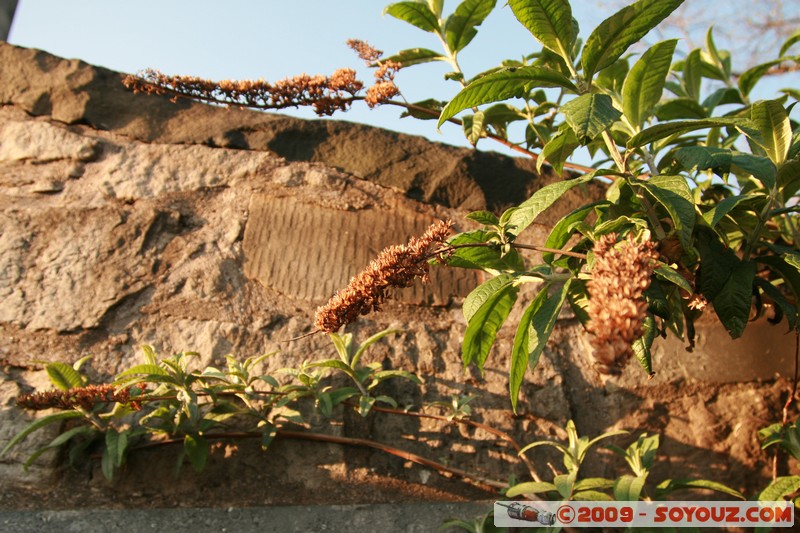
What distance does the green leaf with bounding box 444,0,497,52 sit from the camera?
1877 millimetres

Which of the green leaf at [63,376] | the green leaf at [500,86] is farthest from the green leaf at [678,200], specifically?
the green leaf at [63,376]

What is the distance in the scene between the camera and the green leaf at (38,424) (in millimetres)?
1604

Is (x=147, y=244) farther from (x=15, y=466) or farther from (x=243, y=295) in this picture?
(x=15, y=466)

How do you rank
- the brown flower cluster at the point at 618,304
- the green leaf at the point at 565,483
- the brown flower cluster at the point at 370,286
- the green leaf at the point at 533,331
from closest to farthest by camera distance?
the brown flower cluster at the point at 618,304 < the brown flower cluster at the point at 370,286 < the green leaf at the point at 533,331 < the green leaf at the point at 565,483

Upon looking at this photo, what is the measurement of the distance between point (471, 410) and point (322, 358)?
0.42 metres

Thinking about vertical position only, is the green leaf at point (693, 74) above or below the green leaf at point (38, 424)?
above

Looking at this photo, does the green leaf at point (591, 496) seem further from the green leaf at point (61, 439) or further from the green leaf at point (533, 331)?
the green leaf at point (61, 439)

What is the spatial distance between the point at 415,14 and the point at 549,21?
1.70 feet

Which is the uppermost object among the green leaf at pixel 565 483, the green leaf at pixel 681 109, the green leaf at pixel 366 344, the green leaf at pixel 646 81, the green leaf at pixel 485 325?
the green leaf at pixel 681 109

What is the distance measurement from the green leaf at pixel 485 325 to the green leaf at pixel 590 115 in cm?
41

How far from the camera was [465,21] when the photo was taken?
1.91 metres

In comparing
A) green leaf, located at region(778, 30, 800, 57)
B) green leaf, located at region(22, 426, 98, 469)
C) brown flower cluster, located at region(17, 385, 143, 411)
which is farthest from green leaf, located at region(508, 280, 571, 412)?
green leaf, located at region(778, 30, 800, 57)

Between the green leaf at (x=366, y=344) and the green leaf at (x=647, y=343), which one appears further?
the green leaf at (x=366, y=344)

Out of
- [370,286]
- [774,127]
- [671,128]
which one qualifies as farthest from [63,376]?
[774,127]
